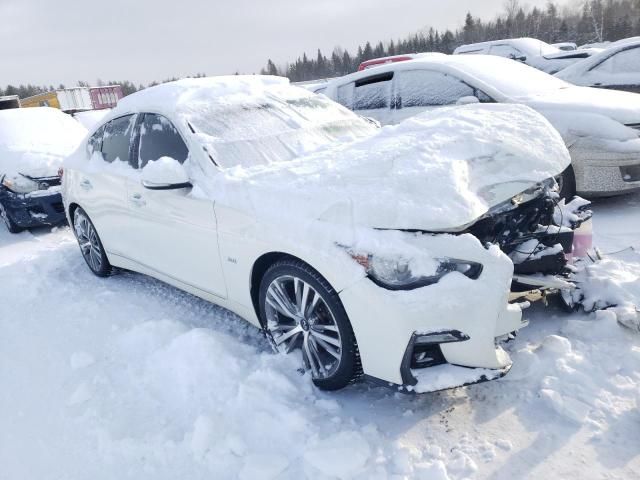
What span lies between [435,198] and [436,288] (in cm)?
45

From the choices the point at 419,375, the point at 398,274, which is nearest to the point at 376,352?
the point at 419,375

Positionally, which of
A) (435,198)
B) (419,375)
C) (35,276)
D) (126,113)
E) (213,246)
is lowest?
(35,276)

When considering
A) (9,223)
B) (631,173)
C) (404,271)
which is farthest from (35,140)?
(631,173)

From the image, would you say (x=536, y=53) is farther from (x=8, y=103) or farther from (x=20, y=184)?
(x=8, y=103)

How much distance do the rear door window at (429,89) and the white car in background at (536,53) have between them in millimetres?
6911

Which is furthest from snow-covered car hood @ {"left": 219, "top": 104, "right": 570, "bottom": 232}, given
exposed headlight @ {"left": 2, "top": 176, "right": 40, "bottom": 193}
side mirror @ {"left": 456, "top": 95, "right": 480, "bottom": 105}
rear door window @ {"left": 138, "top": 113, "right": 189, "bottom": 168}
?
exposed headlight @ {"left": 2, "top": 176, "right": 40, "bottom": 193}

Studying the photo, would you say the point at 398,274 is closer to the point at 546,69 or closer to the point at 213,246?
the point at 213,246

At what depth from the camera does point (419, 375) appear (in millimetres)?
2221

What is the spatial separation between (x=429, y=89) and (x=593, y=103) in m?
1.71

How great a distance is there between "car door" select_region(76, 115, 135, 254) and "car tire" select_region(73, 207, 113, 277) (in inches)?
6.3

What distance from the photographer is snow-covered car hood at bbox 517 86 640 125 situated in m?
4.61

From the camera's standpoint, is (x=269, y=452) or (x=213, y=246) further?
(x=213, y=246)

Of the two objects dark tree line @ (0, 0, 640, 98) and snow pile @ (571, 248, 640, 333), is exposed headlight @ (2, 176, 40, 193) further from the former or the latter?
dark tree line @ (0, 0, 640, 98)

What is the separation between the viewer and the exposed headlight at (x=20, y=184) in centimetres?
630
